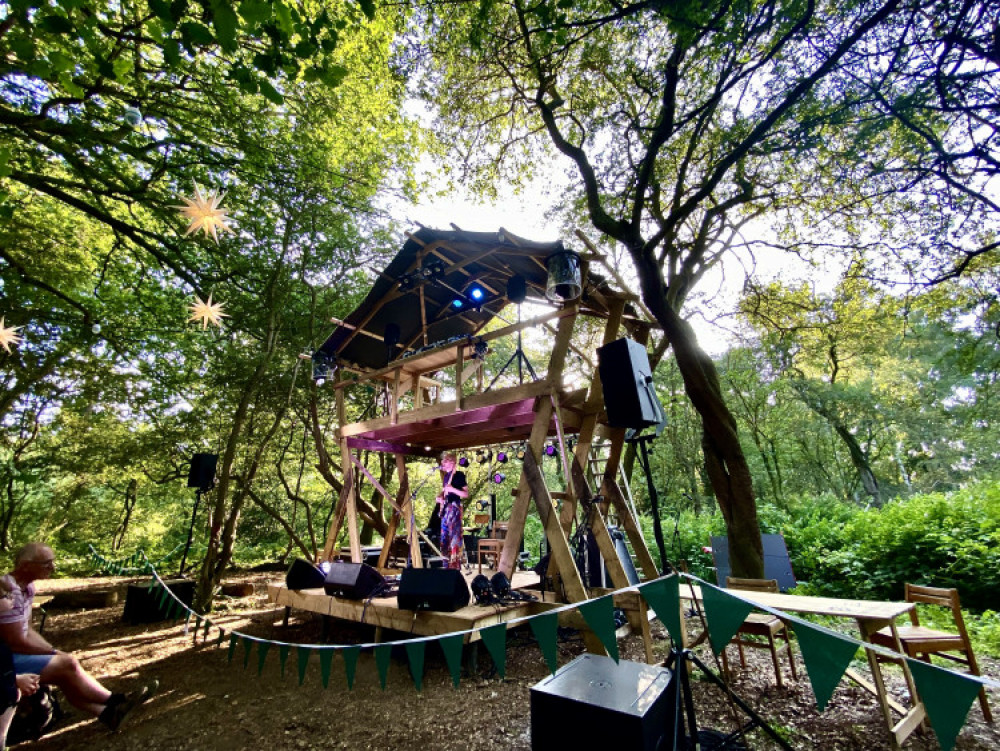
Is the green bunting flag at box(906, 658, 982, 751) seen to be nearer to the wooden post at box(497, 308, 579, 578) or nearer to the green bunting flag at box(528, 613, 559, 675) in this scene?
the green bunting flag at box(528, 613, 559, 675)

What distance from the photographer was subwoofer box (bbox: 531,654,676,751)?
2.09 m

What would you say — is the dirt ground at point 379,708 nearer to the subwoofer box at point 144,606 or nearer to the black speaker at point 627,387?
the subwoofer box at point 144,606

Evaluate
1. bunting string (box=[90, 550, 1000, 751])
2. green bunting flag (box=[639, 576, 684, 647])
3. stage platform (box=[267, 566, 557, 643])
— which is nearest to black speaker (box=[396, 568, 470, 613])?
stage platform (box=[267, 566, 557, 643])

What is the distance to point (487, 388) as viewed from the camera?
6266mm

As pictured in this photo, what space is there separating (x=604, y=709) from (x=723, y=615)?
869mm

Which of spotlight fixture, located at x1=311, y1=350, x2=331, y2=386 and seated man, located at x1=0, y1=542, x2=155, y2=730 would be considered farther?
spotlight fixture, located at x1=311, y1=350, x2=331, y2=386

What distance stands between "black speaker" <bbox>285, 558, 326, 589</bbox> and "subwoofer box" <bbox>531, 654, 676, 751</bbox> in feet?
14.2

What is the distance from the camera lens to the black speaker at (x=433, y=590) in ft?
13.4

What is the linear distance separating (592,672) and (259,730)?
9.69ft

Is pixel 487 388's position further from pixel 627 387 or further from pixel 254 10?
pixel 254 10

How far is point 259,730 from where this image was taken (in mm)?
3492

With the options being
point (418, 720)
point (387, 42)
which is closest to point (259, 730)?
point (418, 720)

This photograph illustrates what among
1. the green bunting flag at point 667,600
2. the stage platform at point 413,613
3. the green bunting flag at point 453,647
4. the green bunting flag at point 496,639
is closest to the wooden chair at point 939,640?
the green bunting flag at point 667,600

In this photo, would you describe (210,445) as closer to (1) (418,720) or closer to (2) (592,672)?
(1) (418,720)
